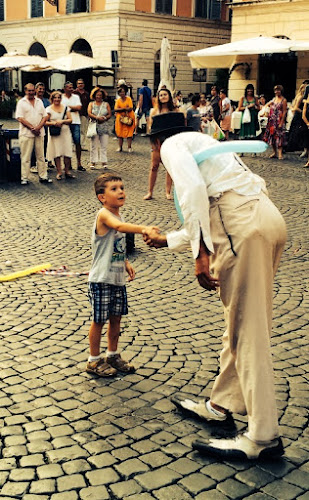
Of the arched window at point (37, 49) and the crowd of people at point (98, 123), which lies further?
the arched window at point (37, 49)

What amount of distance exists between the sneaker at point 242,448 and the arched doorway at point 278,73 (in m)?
23.4

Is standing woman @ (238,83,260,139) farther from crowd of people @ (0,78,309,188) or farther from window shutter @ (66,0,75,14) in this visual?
window shutter @ (66,0,75,14)

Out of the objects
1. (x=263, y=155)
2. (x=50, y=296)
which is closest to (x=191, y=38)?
(x=263, y=155)

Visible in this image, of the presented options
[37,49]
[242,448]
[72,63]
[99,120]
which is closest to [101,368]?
[242,448]

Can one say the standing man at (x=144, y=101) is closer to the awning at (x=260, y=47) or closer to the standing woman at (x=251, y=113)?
the awning at (x=260, y=47)

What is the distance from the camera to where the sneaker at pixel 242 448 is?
3.34m

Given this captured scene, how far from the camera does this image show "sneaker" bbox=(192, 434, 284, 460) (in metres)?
3.34

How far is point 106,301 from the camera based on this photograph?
4363mm

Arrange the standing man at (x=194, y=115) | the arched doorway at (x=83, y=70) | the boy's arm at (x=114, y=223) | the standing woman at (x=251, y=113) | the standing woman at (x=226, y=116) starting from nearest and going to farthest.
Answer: the boy's arm at (x=114, y=223), the standing man at (x=194, y=115), the standing woman at (x=251, y=113), the standing woman at (x=226, y=116), the arched doorway at (x=83, y=70)

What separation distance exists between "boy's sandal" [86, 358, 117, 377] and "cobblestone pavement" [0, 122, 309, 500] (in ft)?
0.18

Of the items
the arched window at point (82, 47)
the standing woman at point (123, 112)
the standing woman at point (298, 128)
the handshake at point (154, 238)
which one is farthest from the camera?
the arched window at point (82, 47)

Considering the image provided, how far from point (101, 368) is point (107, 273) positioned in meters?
0.63

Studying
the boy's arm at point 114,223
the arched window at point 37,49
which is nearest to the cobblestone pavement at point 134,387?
the boy's arm at point 114,223

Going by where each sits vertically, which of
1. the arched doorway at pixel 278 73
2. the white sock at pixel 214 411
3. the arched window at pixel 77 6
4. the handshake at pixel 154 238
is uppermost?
the arched window at pixel 77 6
